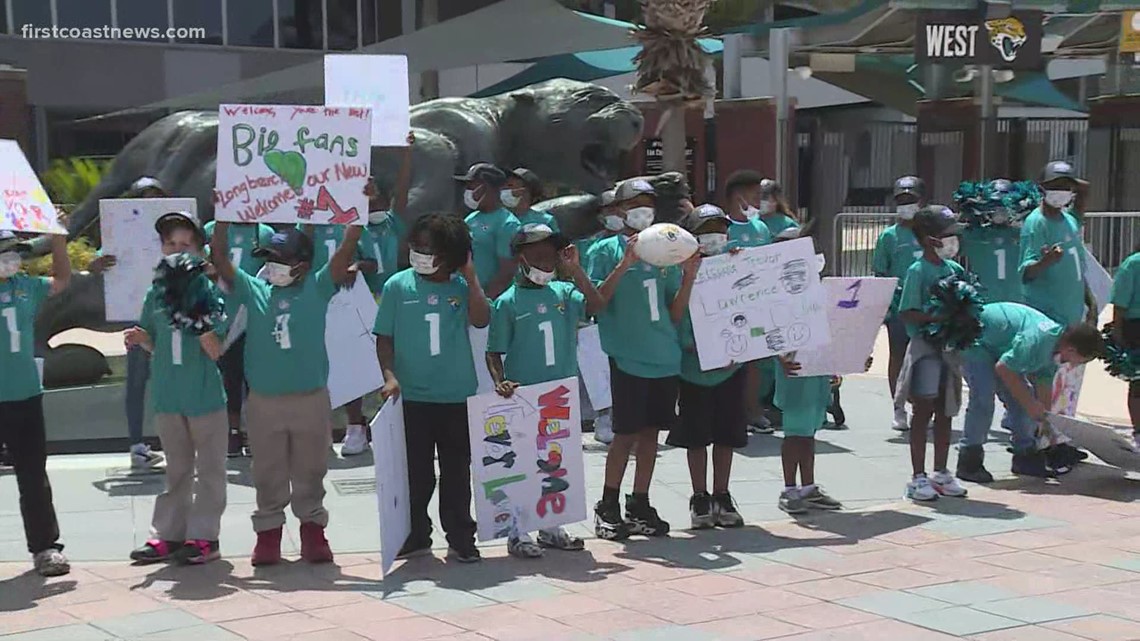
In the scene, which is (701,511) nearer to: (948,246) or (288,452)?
(948,246)

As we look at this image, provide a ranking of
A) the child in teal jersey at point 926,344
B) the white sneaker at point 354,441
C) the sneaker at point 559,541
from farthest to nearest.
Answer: the white sneaker at point 354,441
the child in teal jersey at point 926,344
the sneaker at point 559,541

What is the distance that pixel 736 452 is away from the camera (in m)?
9.97

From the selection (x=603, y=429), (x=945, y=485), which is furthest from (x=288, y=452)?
(x=945, y=485)

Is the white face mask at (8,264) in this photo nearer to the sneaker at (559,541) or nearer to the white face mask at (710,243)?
the sneaker at (559,541)

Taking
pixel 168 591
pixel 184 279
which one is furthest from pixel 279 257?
pixel 168 591

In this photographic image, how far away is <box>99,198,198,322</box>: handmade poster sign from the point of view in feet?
29.3

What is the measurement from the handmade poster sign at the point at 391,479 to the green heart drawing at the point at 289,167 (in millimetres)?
1187

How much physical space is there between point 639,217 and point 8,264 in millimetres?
3097

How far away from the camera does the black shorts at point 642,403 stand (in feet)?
24.3

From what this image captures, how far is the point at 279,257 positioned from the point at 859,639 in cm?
315

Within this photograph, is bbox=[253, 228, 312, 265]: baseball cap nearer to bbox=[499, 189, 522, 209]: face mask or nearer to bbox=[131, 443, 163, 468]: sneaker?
bbox=[499, 189, 522, 209]: face mask

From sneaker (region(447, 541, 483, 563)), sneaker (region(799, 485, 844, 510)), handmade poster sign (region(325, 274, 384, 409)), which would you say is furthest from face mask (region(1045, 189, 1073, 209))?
sneaker (region(447, 541, 483, 563))

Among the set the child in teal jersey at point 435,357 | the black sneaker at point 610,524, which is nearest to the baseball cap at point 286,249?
the child in teal jersey at point 435,357

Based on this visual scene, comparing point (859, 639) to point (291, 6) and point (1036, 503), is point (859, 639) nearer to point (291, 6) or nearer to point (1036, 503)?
point (1036, 503)
